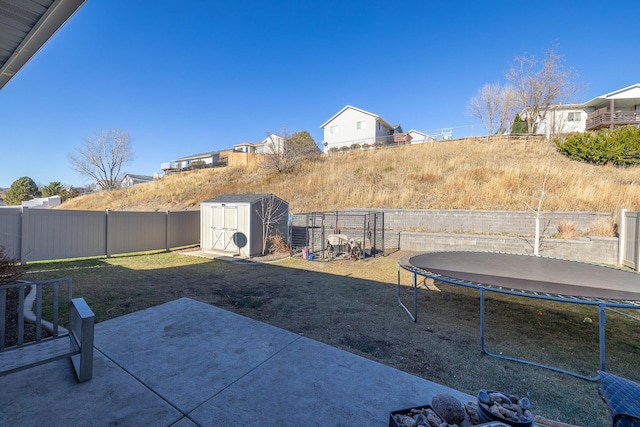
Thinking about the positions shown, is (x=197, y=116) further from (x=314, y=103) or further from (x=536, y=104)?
(x=536, y=104)

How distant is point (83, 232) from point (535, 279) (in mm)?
11243

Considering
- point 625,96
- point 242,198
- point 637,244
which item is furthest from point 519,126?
point 242,198

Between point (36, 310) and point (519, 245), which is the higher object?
point (36, 310)

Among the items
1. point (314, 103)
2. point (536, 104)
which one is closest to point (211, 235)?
point (314, 103)

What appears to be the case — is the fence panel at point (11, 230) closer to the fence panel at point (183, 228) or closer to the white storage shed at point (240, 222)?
the fence panel at point (183, 228)

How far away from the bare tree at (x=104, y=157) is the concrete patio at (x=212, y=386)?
30.8 meters

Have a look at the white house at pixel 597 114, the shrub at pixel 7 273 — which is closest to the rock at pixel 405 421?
the shrub at pixel 7 273

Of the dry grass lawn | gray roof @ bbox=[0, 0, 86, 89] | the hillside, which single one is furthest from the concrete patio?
the hillside

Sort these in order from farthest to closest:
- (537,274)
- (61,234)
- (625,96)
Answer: (625,96), (61,234), (537,274)

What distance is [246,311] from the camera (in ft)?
13.4

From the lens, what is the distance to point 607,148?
1318 cm

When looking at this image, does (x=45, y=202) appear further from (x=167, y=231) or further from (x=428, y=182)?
(x=428, y=182)

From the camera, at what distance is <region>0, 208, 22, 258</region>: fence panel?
6.80 meters

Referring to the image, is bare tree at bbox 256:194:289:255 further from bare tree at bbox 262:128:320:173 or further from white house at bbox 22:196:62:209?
white house at bbox 22:196:62:209
